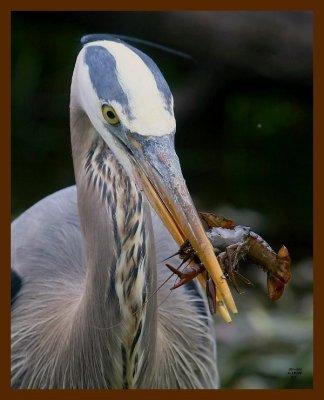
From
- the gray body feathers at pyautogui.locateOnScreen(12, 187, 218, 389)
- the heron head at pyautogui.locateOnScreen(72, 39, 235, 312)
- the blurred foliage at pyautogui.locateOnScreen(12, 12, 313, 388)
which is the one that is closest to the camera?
the heron head at pyautogui.locateOnScreen(72, 39, 235, 312)

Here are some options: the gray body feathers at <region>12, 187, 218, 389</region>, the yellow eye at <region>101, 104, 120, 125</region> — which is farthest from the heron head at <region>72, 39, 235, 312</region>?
the gray body feathers at <region>12, 187, 218, 389</region>

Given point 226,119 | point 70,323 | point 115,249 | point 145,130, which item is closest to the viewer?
point 145,130

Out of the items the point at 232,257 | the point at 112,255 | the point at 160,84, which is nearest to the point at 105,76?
the point at 160,84

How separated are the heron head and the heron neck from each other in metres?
0.07

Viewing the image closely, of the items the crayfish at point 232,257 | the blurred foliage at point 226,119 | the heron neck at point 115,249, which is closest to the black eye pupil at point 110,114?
the heron neck at point 115,249

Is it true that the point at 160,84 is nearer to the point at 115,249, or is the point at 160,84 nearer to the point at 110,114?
the point at 110,114

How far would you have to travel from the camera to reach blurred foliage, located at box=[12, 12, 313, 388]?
294 cm

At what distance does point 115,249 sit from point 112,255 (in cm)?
2

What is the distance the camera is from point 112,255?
8.15 feet

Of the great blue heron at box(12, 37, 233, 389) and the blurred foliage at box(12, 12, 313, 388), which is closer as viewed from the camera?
the great blue heron at box(12, 37, 233, 389)

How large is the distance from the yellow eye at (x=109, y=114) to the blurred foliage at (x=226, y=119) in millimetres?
530

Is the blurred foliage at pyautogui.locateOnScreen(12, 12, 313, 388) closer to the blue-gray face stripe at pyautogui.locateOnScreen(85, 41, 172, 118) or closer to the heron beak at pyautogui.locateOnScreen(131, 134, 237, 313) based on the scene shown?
the blue-gray face stripe at pyautogui.locateOnScreen(85, 41, 172, 118)

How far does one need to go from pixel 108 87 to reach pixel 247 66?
794mm

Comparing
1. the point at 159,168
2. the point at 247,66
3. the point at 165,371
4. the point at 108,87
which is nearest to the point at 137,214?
the point at 159,168
